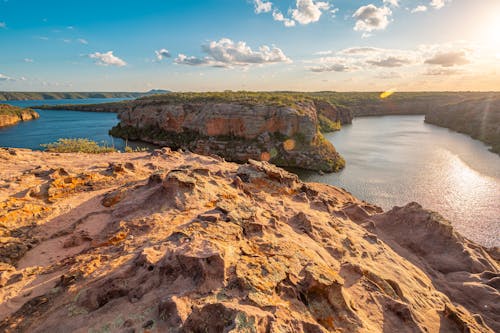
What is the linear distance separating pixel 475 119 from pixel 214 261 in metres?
100

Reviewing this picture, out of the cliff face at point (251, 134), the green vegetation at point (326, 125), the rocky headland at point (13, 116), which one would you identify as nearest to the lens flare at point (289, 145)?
the cliff face at point (251, 134)

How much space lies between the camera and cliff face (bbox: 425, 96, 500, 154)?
6466 centimetres

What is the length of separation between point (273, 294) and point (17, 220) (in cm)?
1091

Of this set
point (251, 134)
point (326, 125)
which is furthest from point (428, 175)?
point (326, 125)

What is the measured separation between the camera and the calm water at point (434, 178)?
89.1 ft

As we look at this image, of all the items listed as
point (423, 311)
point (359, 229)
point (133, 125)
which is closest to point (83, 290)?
point (423, 311)

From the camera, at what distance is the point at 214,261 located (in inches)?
285

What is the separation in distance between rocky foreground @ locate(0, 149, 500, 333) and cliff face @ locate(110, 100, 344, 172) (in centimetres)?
3051

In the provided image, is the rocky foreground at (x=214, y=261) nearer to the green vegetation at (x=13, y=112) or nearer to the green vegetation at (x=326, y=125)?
the green vegetation at (x=326, y=125)

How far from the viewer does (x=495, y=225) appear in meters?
25.1

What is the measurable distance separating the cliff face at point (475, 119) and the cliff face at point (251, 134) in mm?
37395

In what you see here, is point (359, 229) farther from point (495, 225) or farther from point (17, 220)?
point (495, 225)

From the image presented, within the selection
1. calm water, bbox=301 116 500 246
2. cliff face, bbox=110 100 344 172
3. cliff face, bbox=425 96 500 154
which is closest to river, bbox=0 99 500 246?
calm water, bbox=301 116 500 246

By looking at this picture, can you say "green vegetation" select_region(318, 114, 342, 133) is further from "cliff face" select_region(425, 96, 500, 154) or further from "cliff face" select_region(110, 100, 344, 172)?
"cliff face" select_region(425, 96, 500, 154)
